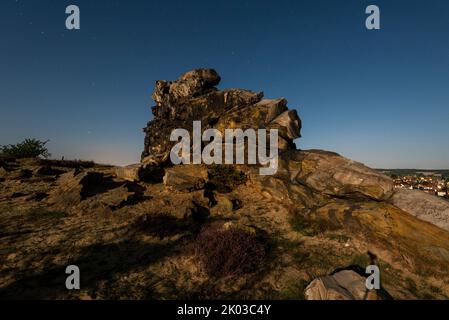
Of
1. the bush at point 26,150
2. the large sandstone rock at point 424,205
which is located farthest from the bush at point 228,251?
the bush at point 26,150

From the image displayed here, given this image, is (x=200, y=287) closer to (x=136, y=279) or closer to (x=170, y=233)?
(x=136, y=279)

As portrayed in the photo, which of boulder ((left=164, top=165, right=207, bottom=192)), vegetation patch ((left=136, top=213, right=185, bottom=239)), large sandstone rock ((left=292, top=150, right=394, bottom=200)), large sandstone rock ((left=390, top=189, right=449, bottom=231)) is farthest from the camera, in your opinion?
boulder ((left=164, top=165, right=207, bottom=192))

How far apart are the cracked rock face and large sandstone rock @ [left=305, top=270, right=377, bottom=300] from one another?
1231 centimetres

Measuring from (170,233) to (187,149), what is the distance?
1140 centimetres

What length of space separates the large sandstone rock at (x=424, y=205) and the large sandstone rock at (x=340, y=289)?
5.81 meters

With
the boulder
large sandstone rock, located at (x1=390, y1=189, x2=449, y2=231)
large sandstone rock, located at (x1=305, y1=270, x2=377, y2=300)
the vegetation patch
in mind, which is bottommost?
large sandstone rock, located at (x1=305, y1=270, x2=377, y2=300)

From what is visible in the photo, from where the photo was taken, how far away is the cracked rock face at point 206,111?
21.2 m

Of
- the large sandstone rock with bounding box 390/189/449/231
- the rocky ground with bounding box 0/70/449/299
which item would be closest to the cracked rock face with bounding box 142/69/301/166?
the rocky ground with bounding box 0/70/449/299

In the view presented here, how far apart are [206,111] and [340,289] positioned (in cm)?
2136

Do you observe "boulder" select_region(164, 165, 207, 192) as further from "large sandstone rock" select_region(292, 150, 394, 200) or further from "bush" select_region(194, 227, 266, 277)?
"large sandstone rock" select_region(292, 150, 394, 200)

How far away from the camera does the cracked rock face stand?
21234 mm

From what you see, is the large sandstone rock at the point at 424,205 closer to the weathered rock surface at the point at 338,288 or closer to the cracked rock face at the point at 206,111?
the weathered rock surface at the point at 338,288

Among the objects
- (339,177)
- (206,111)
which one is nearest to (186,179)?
(339,177)
